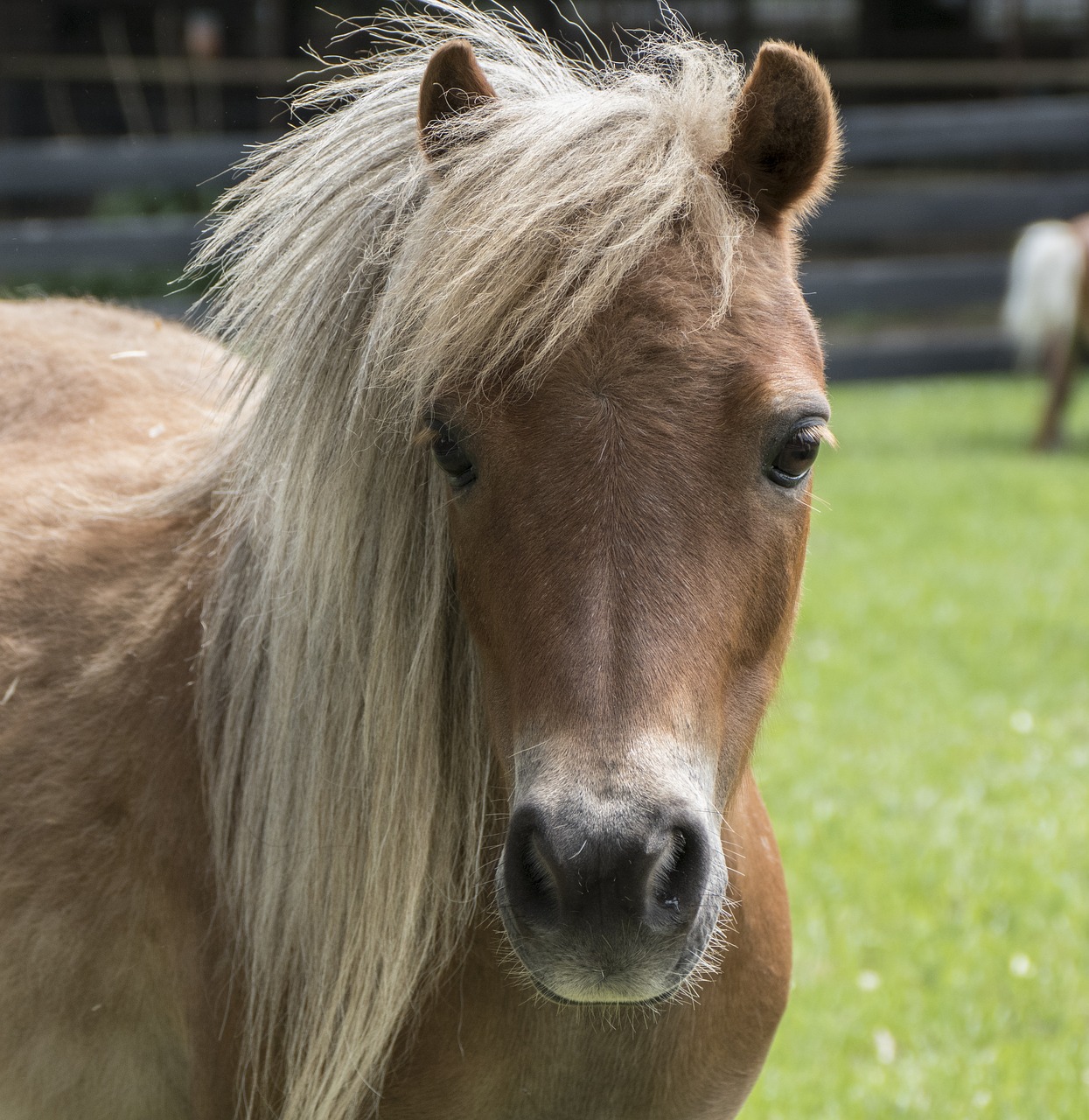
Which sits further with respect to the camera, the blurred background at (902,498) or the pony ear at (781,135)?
the blurred background at (902,498)

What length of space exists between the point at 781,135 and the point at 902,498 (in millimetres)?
6996

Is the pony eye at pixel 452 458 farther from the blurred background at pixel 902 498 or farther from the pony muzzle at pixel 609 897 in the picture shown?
the blurred background at pixel 902 498

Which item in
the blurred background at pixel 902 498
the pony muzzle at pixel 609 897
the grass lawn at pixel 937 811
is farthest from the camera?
the blurred background at pixel 902 498

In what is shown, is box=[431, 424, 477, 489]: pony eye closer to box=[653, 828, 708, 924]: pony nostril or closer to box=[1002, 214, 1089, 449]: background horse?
box=[653, 828, 708, 924]: pony nostril

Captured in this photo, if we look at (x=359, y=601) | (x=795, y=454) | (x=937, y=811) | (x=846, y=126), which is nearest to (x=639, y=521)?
(x=795, y=454)

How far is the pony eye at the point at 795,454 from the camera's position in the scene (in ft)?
5.22

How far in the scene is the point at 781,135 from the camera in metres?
1.72

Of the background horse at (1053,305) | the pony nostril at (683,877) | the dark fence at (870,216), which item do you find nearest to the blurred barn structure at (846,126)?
the dark fence at (870,216)

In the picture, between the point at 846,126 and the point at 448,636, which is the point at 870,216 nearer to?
the point at 846,126

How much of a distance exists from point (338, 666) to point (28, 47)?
14.0 m

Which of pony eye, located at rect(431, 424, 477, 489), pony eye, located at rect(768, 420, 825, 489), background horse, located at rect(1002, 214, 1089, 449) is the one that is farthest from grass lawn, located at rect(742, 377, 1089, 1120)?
background horse, located at rect(1002, 214, 1089, 449)

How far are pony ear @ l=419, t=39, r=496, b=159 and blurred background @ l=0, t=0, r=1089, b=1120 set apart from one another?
46cm

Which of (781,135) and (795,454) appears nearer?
(795,454)

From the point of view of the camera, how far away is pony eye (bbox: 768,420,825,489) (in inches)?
62.6
